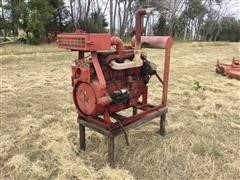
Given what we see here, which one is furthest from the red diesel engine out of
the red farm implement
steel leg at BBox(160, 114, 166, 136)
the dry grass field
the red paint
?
the red farm implement

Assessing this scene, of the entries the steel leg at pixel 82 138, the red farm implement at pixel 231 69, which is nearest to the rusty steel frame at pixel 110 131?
the steel leg at pixel 82 138

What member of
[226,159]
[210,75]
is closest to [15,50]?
[210,75]

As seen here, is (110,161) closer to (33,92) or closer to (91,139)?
(91,139)

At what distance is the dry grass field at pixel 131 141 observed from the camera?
2449 mm

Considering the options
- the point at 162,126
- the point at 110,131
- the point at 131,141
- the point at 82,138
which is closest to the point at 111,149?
the point at 110,131

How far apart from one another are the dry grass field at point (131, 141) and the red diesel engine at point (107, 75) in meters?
0.33

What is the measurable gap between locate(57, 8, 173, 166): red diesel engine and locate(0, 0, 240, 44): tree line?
4.38m

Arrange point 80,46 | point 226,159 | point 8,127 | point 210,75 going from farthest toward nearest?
point 210,75 < point 8,127 < point 226,159 < point 80,46

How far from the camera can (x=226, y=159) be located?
267 cm

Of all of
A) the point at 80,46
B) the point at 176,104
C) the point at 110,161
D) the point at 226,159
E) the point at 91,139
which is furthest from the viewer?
the point at 176,104

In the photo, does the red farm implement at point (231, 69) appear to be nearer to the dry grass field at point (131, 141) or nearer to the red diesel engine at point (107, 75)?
the dry grass field at point (131, 141)

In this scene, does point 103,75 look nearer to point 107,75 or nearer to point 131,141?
point 107,75

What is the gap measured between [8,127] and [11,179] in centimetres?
115

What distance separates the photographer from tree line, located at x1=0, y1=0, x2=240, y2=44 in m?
14.2
